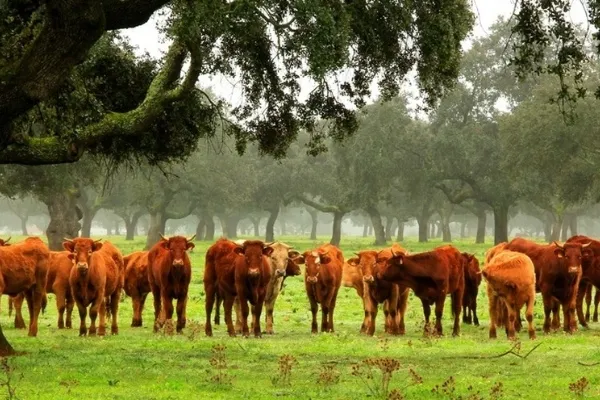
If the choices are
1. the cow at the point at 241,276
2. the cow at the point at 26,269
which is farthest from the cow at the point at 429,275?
the cow at the point at 26,269

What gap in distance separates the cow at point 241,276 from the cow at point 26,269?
13.2 feet

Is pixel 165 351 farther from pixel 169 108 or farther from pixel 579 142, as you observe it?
pixel 579 142

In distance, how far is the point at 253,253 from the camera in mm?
19750

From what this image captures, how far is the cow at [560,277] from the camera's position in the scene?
67.2 ft

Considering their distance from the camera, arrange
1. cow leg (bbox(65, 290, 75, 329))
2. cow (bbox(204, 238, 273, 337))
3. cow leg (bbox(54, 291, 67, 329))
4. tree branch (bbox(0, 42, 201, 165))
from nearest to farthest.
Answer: tree branch (bbox(0, 42, 201, 165))
cow (bbox(204, 238, 273, 337))
cow leg (bbox(54, 291, 67, 329))
cow leg (bbox(65, 290, 75, 329))

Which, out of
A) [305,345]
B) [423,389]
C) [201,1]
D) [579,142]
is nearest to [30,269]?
[305,345]

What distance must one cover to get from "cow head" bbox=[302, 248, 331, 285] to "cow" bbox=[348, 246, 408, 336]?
0.95m

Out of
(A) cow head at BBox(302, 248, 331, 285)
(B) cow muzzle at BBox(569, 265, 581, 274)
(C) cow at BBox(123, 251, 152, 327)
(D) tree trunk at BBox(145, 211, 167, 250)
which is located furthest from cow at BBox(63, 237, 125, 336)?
(D) tree trunk at BBox(145, 211, 167, 250)

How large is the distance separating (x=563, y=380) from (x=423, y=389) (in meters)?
2.37

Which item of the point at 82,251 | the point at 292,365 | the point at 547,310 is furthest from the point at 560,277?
the point at 82,251

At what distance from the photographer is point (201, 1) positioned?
15.0 metres

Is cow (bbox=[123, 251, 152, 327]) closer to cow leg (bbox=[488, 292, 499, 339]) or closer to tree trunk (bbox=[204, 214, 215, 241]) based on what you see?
cow leg (bbox=[488, 292, 499, 339])

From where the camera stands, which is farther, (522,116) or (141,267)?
(522,116)

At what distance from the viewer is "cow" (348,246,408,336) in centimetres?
2075
